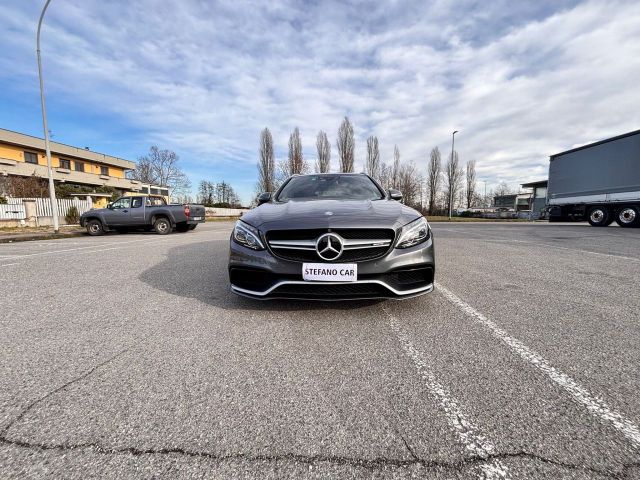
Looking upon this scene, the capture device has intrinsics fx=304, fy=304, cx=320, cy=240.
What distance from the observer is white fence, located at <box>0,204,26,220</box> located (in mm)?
15323

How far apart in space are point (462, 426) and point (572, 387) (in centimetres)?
74

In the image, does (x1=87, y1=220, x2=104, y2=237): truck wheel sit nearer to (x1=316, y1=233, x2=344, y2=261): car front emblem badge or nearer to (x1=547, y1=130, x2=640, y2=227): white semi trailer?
(x1=316, y1=233, x2=344, y2=261): car front emblem badge

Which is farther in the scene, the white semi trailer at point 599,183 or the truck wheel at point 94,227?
the white semi trailer at point 599,183

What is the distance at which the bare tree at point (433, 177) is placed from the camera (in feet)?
178

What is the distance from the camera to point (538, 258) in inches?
210

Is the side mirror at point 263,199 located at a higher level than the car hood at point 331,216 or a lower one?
higher

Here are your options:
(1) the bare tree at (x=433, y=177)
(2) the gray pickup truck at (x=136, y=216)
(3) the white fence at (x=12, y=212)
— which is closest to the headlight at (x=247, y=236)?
(2) the gray pickup truck at (x=136, y=216)

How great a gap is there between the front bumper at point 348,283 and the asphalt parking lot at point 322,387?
0.24 metres

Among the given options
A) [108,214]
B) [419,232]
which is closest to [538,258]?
[419,232]

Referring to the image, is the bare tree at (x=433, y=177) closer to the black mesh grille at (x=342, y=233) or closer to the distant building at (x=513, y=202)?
the distant building at (x=513, y=202)

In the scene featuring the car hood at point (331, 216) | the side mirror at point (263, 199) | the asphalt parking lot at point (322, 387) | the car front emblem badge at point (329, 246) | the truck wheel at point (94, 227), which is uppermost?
the side mirror at point (263, 199)

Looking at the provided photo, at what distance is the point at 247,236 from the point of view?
268 centimetres

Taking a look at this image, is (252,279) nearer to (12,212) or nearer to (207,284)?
(207,284)

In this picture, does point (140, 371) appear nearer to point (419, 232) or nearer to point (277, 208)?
point (277, 208)
